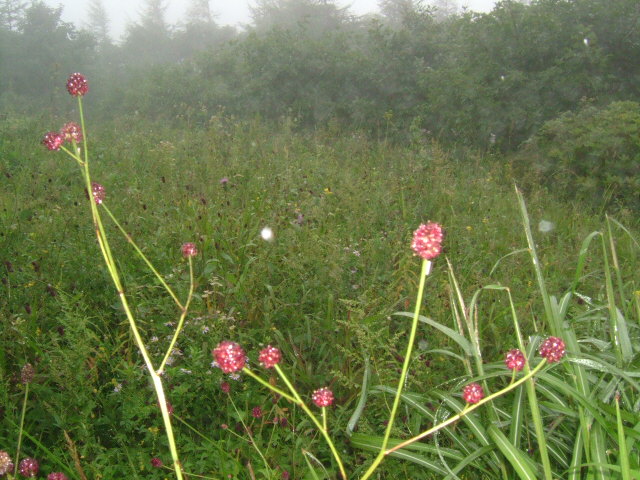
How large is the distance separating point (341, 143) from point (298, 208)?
3809 millimetres

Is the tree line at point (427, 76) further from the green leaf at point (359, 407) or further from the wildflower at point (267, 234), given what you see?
the green leaf at point (359, 407)

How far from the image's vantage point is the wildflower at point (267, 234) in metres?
3.49

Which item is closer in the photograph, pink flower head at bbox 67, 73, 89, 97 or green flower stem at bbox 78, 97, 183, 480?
green flower stem at bbox 78, 97, 183, 480

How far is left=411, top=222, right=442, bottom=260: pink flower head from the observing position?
0.85 metres

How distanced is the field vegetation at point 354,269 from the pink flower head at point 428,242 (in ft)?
0.24

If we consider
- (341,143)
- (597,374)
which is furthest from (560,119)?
(597,374)

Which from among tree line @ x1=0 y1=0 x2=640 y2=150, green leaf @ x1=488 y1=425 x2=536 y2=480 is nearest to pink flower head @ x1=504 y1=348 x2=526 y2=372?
green leaf @ x1=488 y1=425 x2=536 y2=480

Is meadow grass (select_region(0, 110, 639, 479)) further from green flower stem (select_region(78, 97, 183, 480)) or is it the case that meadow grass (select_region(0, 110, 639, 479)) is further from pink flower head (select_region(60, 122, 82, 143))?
pink flower head (select_region(60, 122, 82, 143))

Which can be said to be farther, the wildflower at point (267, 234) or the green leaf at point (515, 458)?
the wildflower at point (267, 234)

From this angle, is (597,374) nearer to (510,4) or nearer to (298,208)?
(298,208)

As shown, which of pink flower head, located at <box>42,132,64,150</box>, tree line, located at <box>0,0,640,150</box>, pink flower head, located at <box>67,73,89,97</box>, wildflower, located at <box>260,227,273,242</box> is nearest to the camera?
pink flower head, located at <box>42,132,64,150</box>

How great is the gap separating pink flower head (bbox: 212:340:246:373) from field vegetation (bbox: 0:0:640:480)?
0.42 ft

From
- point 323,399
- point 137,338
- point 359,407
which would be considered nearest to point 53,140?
point 137,338

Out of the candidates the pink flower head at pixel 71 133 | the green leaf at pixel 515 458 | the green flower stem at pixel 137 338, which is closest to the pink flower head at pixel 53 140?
the pink flower head at pixel 71 133
